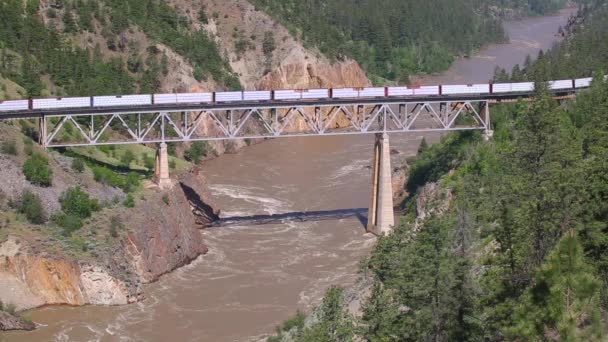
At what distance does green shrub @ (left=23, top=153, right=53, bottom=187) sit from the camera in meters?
56.2

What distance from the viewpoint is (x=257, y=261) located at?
197 feet

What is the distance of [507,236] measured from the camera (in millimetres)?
27562

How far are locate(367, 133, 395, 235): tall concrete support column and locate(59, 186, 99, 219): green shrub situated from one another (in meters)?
19.4

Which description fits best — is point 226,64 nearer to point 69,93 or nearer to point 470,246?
point 69,93

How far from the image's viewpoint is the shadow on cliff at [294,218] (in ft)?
→ 224

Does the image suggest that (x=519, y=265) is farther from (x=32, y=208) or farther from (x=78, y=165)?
(x=78, y=165)

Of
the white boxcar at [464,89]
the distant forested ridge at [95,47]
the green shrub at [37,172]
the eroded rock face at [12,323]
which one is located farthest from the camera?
the distant forested ridge at [95,47]

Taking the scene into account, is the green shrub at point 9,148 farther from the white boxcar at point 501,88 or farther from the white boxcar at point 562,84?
the white boxcar at point 562,84

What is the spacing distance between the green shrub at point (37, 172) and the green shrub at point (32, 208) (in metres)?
1.60

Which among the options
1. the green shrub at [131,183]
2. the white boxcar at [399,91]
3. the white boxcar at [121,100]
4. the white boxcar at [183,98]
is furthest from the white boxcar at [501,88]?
the green shrub at [131,183]

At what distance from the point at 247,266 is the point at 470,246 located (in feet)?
104

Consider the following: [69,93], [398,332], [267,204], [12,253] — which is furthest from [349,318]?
[69,93]

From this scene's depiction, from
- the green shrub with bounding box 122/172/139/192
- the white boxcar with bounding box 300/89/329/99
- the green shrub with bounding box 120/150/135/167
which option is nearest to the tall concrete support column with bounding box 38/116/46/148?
the green shrub with bounding box 122/172/139/192

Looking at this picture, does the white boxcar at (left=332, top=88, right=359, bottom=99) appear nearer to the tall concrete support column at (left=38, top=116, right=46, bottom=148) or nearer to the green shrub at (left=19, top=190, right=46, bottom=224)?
the tall concrete support column at (left=38, top=116, right=46, bottom=148)
